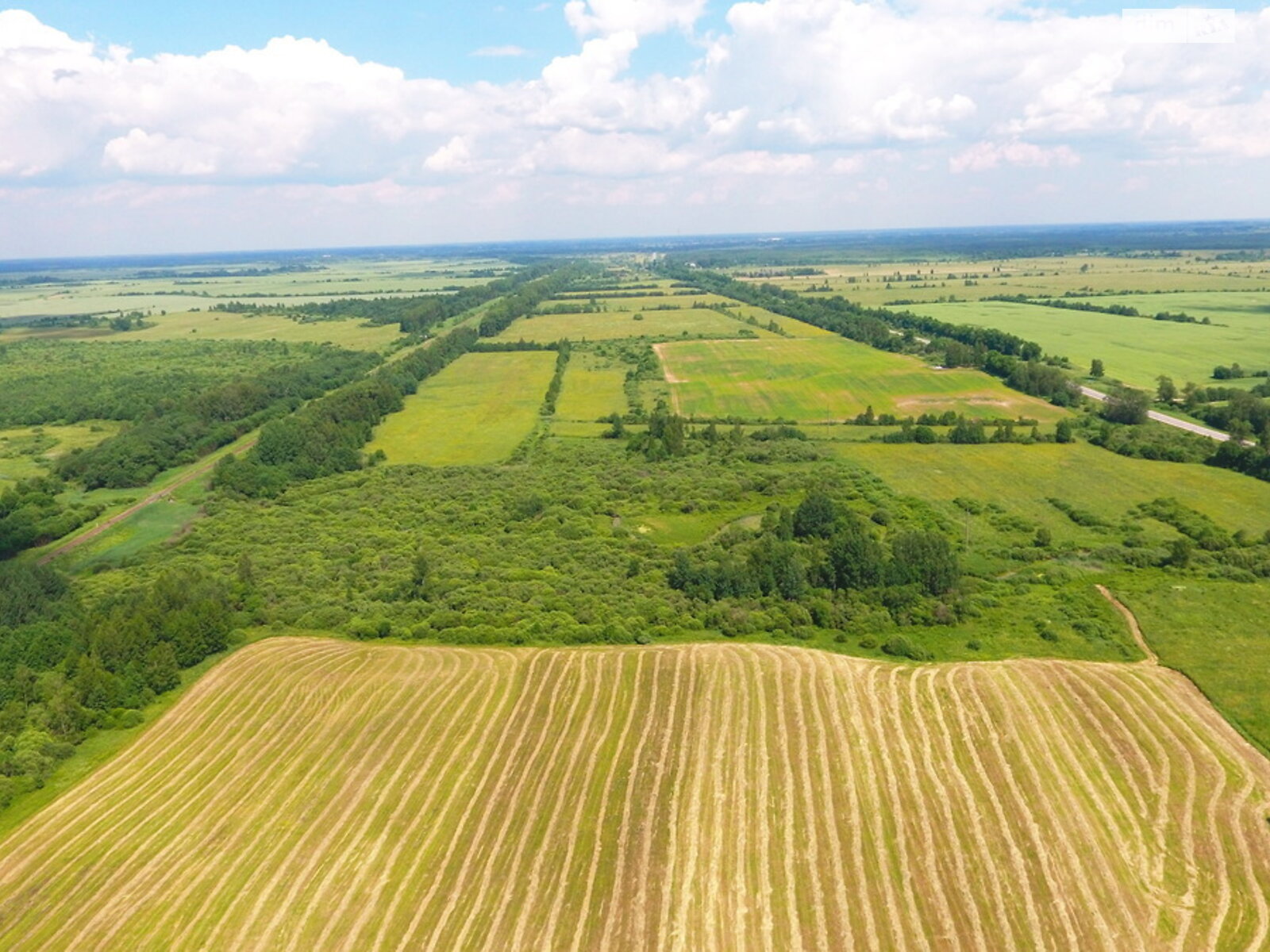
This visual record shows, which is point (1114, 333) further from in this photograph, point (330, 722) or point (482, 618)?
point (330, 722)

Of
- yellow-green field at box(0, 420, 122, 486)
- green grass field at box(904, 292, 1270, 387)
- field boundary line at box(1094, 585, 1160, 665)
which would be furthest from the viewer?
green grass field at box(904, 292, 1270, 387)

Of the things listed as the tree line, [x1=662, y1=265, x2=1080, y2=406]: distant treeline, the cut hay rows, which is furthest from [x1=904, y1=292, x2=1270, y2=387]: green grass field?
the tree line

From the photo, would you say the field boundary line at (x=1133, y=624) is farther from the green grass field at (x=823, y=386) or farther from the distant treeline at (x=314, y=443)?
the distant treeline at (x=314, y=443)

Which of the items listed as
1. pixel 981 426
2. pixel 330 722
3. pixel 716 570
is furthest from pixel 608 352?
pixel 330 722

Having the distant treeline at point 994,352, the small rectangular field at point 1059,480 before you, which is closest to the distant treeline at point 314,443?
the small rectangular field at point 1059,480

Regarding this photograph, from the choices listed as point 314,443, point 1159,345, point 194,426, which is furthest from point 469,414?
point 1159,345

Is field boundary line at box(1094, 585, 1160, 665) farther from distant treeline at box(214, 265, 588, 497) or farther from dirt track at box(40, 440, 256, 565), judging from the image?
dirt track at box(40, 440, 256, 565)
